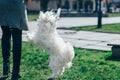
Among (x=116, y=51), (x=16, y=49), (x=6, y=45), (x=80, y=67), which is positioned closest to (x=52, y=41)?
(x=16, y=49)

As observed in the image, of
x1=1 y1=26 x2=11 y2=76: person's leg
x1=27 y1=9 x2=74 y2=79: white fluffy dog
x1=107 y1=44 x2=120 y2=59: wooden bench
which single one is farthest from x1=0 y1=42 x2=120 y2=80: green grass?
x1=27 y1=9 x2=74 y2=79: white fluffy dog

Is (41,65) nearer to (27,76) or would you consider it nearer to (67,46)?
(27,76)

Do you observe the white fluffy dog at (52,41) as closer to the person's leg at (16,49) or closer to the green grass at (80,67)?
the person's leg at (16,49)

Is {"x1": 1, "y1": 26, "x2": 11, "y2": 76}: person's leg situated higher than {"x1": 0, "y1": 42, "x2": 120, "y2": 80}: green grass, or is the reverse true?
{"x1": 1, "y1": 26, "x2": 11, "y2": 76}: person's leg

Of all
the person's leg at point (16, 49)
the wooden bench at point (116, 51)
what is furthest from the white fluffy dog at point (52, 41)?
the wooden bench at point (116, 51)

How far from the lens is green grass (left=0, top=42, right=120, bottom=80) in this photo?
23.4ft

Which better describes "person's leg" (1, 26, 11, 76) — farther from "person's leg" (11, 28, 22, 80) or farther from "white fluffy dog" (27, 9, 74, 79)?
"white fluffy dog" (27, 9, 74, 79)

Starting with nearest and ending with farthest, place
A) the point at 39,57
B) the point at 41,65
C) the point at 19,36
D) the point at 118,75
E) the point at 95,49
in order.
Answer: the point at 19,36
the point at 118,75
the point at 41,65
the point at 39,57
the point at 95,49

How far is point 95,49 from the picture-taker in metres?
11.6

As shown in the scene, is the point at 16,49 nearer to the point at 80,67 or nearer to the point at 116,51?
the point at 80,67

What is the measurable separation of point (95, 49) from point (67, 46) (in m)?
5.33

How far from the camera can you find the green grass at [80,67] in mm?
7138

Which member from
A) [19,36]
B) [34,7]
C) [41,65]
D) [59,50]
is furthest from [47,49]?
[34,7]

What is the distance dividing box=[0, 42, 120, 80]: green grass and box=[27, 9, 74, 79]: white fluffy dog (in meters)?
0.58
